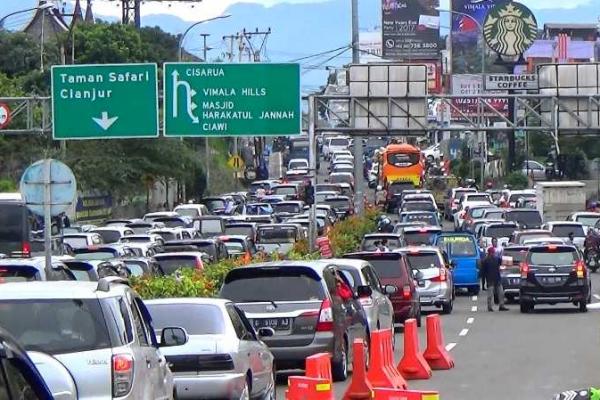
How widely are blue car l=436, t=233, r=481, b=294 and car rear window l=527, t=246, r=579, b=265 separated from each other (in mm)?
6325

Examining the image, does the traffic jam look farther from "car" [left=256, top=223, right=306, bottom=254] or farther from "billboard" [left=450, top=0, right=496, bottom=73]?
"billboard" [left=450, top=0, right=496, bottom=73]

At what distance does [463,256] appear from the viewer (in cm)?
4259

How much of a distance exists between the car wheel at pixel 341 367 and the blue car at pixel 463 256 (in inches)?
849

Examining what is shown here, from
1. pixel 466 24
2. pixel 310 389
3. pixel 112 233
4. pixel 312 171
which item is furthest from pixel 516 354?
pixel 466 24

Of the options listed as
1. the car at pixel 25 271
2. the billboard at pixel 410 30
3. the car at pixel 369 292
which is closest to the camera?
the car at pixel 25 271

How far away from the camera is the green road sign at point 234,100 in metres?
36.4

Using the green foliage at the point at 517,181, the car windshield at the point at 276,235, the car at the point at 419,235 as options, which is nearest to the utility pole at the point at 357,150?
the car at the point at 419,235

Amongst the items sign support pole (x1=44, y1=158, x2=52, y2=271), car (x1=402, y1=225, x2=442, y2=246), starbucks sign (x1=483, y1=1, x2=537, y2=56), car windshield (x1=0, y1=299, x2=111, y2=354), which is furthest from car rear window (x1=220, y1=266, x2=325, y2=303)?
starbucks sign (x1=483, y1=1, x2=537, y2=56)

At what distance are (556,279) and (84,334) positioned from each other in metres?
24.5

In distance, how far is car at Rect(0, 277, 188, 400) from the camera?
11656 mm

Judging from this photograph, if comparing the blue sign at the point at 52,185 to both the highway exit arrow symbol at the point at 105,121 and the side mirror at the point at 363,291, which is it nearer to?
the side mirror at the point at 363,291

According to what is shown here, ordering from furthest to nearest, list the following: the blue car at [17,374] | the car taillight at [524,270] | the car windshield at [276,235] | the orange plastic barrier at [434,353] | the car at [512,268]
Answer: the car windshield at [276,235] < the car at [512,268] < the car taillight at [524,270] < the orange plastic barrier at [434,353] < the blue car at [17,374]

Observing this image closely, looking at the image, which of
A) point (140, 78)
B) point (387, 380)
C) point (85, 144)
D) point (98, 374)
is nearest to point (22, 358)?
point (98, 374)

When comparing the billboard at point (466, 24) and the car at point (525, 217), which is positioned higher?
the billboard at point (466, 24)
